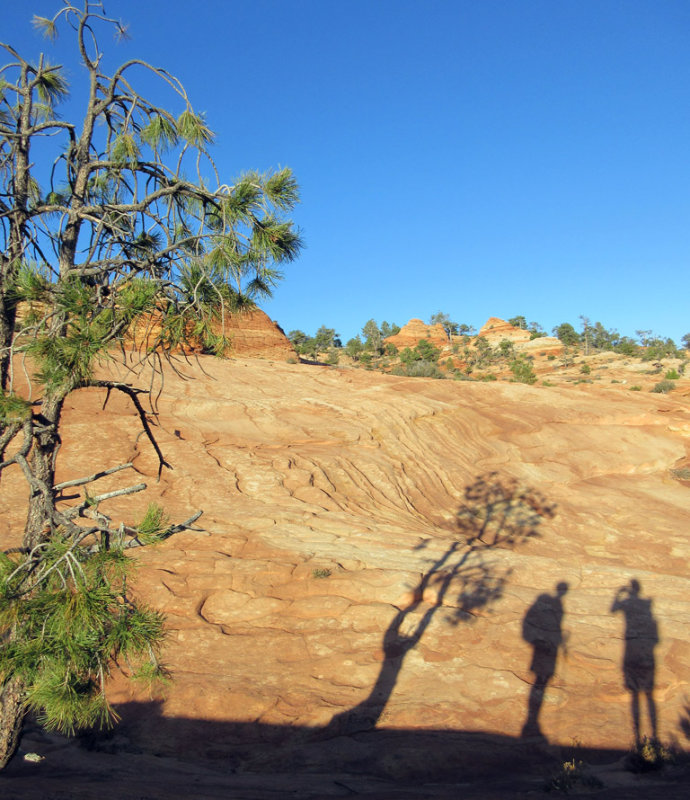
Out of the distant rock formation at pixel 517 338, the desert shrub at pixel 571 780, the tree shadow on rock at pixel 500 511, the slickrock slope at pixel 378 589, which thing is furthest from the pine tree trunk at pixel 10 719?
the distant rock formation at pixel 517 338

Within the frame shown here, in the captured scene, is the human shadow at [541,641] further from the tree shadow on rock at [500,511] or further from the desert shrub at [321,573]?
the tree shadow on rock at [500,511]

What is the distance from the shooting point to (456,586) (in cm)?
780

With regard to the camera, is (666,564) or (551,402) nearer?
(666,564)

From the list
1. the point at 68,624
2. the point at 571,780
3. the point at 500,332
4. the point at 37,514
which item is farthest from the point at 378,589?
the point at 500,332

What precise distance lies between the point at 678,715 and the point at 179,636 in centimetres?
547

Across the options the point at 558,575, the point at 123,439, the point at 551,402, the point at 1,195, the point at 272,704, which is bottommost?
the point at 272,704

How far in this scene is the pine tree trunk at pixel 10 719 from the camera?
3508 mm

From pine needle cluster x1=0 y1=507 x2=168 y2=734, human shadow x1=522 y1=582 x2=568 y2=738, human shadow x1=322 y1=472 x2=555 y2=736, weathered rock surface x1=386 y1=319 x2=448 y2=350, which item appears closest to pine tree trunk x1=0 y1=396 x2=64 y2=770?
pine needle cluster x1=0 y1=507 x2=168 y2=734

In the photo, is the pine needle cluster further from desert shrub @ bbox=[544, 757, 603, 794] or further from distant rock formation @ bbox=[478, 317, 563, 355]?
distant rock formation @ bbox=[478, 317, 563, 355]

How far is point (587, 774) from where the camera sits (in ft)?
14.3

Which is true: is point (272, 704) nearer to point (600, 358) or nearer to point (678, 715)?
point (678, 715)

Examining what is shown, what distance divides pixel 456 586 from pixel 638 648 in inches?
92.7

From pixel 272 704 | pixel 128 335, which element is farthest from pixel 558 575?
pixel 128 335

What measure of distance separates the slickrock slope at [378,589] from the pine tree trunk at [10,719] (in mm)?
1691
